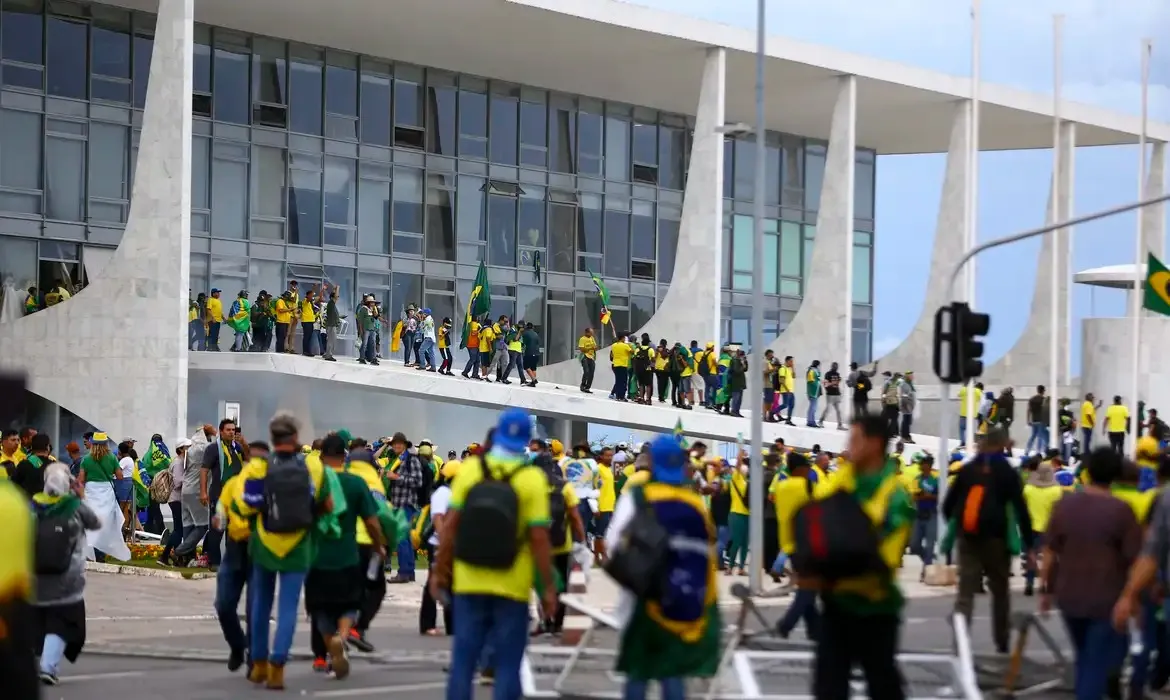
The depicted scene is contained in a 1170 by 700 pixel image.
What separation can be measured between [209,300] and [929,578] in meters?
18.8

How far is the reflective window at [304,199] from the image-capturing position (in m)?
42.3

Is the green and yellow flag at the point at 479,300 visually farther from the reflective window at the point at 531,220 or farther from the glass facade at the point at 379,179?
the reflective window at the point at 531,220

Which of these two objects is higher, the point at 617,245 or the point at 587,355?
the point at 617,245

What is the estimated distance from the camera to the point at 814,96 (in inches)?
1889

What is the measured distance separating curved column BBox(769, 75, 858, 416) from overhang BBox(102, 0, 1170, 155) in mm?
1553

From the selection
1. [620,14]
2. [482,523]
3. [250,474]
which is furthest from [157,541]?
[620,14]

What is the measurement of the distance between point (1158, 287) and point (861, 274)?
21.3 m

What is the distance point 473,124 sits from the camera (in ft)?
152

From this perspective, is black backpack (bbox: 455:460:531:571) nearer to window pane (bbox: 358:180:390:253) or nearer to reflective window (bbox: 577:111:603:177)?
window pane (bbox: 358:180:390:253)

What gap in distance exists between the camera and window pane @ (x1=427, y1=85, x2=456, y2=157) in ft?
148

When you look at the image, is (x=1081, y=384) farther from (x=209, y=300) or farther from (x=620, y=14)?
A: (x=209, y=300)

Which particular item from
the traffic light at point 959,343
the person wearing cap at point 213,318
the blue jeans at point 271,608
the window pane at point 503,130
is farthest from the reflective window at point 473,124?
the blue jeans at point 271,608

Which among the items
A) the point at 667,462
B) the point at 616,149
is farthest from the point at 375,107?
the point at 667,462

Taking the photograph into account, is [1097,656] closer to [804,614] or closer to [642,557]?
[642,557]
